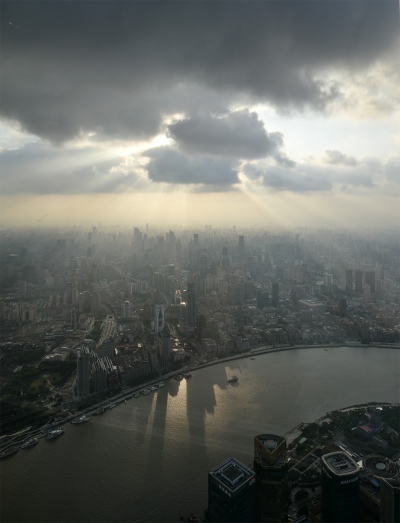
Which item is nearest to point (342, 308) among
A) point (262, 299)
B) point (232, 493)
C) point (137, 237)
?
point (262, 299)

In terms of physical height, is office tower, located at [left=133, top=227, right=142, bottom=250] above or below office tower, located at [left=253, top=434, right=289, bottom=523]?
above

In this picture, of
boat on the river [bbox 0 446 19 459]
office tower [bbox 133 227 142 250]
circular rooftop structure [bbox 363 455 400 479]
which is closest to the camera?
circular rooftop structure [bbox 363 455 400 479]

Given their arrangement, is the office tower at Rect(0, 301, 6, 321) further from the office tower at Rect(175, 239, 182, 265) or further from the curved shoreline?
the office tower at Rect(175, 239, 182, 265)

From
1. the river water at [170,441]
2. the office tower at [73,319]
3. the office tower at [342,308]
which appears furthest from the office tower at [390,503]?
the office tower at [342,308]

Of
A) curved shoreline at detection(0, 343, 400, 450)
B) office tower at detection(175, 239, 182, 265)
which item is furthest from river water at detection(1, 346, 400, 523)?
office tower at detection(175, 239, 182, 265)

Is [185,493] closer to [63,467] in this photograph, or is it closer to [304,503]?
[304,503]

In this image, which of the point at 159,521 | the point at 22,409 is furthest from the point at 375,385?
the point at 22,409

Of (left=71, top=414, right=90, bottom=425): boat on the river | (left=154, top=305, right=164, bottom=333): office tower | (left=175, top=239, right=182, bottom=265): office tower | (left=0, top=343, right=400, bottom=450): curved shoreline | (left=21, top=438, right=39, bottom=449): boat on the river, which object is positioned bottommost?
(left=0, top=343, right=400, bottom=450): curved shoreline
